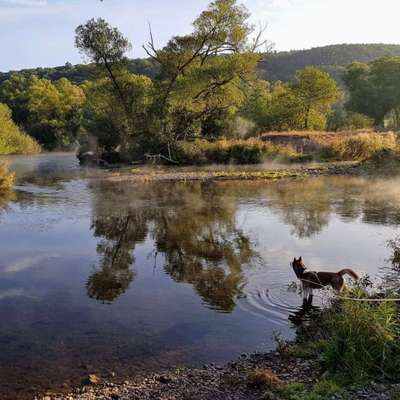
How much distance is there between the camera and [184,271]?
1115 cm

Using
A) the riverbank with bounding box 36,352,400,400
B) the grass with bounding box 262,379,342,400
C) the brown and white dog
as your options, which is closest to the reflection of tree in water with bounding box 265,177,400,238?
the brown and white dog

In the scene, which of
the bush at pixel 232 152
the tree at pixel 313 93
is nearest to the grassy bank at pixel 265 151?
the bush at pixel 232 152

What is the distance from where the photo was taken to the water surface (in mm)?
7098

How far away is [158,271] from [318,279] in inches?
163

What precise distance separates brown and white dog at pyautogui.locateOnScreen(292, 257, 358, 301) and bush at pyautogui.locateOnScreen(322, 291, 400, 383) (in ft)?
5.46

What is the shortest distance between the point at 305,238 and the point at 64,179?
21.8m

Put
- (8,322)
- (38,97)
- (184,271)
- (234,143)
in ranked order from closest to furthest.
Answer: (8,322)
(184,271)
(234,143)
(38,97)

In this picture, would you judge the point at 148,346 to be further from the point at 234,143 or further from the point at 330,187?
the point at 234,143

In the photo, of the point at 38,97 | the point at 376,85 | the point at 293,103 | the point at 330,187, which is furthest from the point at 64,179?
the point at 38,97

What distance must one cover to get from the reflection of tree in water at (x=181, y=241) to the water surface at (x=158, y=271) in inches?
1.7

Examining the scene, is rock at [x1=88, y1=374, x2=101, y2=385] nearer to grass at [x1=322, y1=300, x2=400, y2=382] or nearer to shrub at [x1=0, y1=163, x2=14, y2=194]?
grass at [x1=322, y1=300, x2=400, y2=382]

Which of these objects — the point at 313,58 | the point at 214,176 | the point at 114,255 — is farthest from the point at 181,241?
the point at 313,58

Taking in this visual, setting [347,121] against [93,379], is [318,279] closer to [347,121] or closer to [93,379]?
[93,379]

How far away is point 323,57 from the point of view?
125 meters
